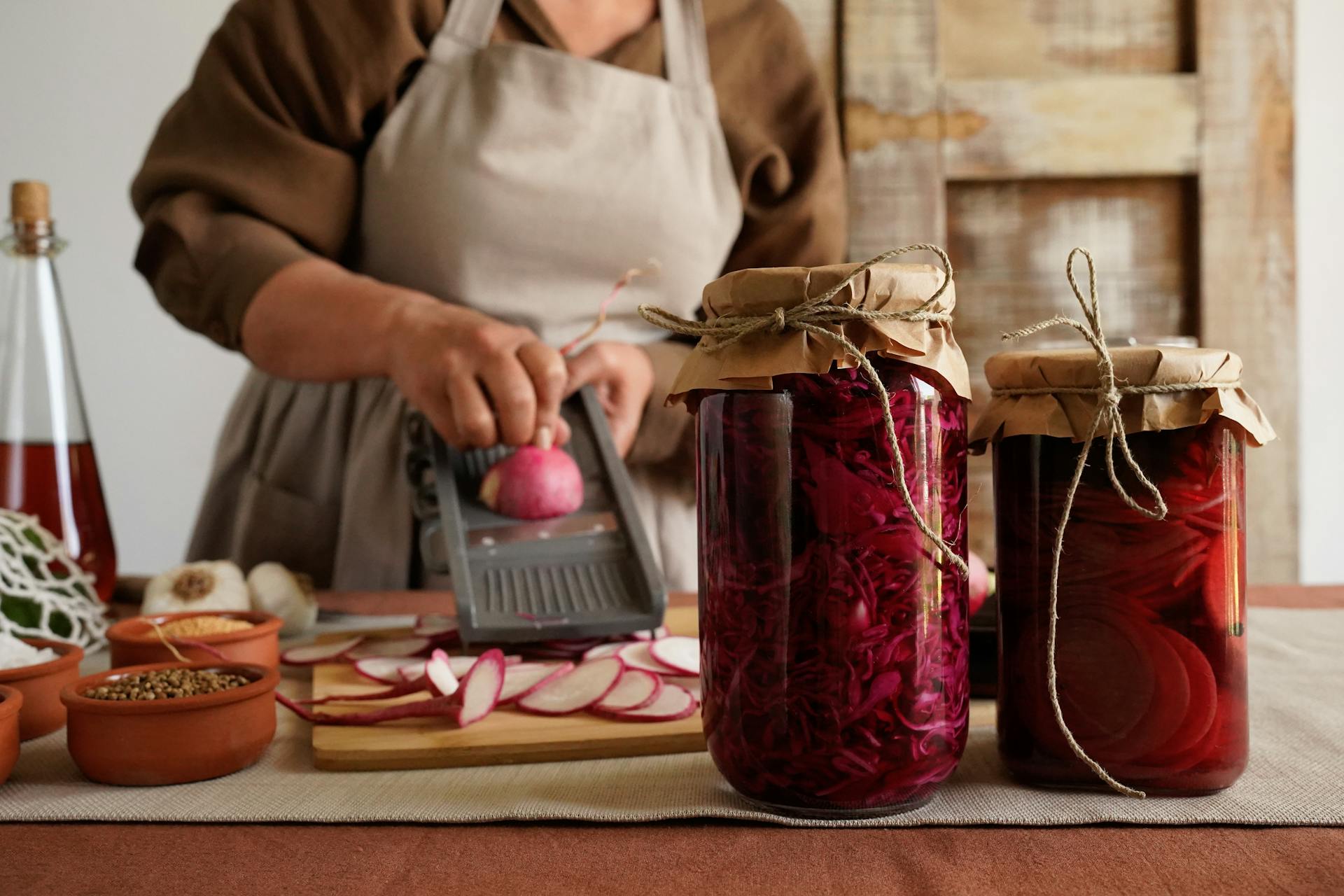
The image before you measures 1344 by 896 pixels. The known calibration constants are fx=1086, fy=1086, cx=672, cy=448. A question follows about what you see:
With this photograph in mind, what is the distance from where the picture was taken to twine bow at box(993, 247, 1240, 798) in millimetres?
465

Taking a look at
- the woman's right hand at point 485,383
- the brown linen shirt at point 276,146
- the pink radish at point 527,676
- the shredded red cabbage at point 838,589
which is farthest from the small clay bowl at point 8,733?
the brown linen shirt at point 276,146

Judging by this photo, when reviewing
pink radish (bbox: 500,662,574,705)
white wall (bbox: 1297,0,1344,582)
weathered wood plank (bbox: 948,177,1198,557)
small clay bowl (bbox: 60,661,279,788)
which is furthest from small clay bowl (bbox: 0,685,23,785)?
white wall (bbox: 1297,0,1344,582)

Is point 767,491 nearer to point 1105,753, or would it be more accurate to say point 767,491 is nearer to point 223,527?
point 1105,753

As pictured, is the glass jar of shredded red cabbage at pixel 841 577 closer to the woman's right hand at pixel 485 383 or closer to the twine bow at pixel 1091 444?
the twine bow at pixel 1091 444

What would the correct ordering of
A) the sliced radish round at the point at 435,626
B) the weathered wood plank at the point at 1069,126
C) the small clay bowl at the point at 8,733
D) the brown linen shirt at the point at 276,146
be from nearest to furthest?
the small clay bowl at the point at 8,733 < the sliced radish round at the point at 435,626 < the brown linen shirt at the point at 276,146 < the weathered wood plank at the point at 1069,126

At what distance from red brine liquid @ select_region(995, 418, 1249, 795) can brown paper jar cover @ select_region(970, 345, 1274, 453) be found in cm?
1

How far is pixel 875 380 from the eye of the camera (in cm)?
44

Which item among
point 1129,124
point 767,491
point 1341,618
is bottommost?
point 1341,618

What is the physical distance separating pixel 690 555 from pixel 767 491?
1.01 m

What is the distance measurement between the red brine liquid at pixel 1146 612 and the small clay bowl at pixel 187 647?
0.48 metres

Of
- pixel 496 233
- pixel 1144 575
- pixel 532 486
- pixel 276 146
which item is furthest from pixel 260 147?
pixel 1144 575

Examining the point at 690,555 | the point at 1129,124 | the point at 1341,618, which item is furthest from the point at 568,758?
the point at 1129,124

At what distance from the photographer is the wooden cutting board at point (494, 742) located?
585mm

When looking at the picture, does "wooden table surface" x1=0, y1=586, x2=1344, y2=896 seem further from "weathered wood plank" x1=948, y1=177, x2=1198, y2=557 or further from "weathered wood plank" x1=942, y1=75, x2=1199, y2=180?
"weathered wood plank" x1=942, y1=75, x2=1199, y2=180
